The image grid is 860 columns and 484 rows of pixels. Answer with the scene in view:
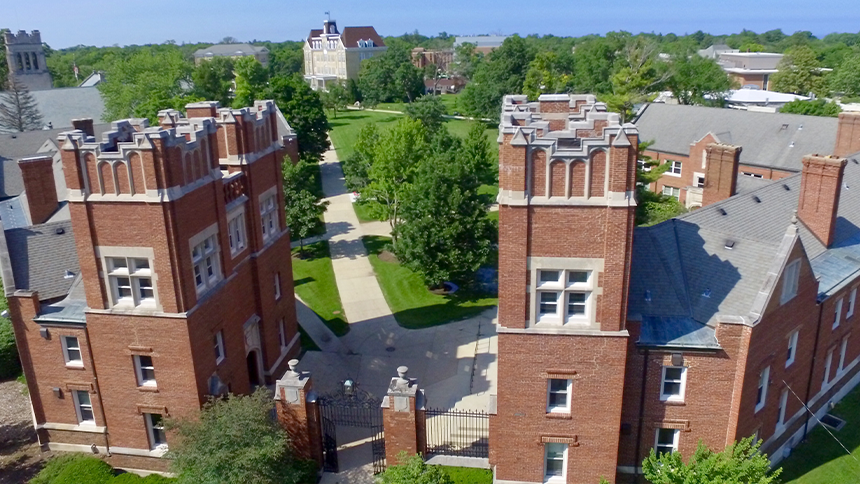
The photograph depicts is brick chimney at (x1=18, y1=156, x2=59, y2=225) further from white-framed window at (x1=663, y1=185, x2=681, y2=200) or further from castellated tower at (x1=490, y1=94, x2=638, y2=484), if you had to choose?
white-framed window at (x1=663, y1=185, x2=681, y2=200)

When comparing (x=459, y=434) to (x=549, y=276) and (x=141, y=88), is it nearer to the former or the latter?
(x=549, y=276)

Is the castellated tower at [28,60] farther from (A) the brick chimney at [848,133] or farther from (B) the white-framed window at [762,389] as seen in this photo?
(B) the white-framed window at [762,389]

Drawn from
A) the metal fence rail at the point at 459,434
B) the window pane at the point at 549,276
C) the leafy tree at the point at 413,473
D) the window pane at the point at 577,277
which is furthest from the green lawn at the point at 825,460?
the leafy tree at the point at 413,473

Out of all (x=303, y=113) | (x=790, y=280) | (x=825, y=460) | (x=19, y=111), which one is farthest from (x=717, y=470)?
(x=19, y=111)

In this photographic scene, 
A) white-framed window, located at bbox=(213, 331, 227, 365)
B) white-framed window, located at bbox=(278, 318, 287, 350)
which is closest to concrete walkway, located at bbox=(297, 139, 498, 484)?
white-framed window, located at bbox=(278, 318, 287, 350)

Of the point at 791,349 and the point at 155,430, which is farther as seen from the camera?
the point at 155,430

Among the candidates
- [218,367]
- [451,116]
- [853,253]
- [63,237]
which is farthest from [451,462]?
[451,116]
